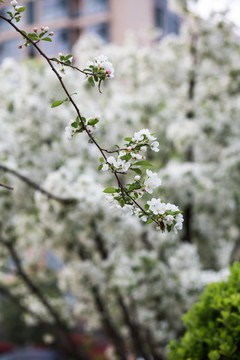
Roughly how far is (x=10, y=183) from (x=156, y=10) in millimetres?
25206

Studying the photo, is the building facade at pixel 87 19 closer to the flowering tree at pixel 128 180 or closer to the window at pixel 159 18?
the window at pixel 159 18

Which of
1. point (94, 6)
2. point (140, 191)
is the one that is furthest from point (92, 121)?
point (94, 6)

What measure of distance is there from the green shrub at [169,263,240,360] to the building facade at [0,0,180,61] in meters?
26.6

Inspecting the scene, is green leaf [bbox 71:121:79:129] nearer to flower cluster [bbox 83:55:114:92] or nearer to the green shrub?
flower cluster [bbox 83:55:114:92]

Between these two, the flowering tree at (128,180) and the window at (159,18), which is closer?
the flowering tree at (128,180)

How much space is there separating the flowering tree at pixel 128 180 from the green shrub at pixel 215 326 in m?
2.62

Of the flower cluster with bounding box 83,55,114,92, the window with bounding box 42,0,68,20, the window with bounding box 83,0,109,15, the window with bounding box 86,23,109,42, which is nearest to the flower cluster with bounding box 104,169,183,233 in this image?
the flower cluster with bounding box 83,55,114,92

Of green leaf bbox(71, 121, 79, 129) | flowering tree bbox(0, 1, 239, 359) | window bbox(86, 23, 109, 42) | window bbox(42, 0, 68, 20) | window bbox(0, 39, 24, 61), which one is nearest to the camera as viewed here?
green leaf bbox(71, 121, 79, 129)

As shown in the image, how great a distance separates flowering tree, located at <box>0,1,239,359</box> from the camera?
7191 mm

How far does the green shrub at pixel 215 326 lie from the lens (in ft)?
10.1

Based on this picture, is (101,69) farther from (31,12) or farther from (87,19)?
(31,12)

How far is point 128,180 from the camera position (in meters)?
9.53

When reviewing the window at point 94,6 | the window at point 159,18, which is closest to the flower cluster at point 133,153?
Answer: the window at point 159,18

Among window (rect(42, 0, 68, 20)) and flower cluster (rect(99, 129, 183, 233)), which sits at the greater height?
window (rect(42, 0, 68, 20))
